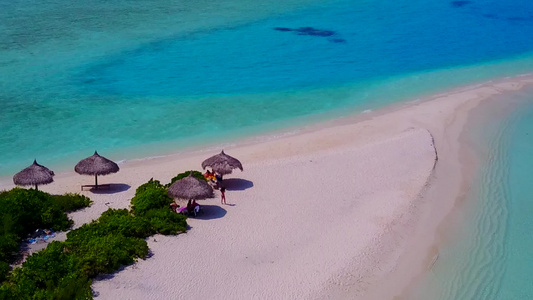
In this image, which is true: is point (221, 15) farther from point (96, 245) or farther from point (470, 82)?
point (96, 245)

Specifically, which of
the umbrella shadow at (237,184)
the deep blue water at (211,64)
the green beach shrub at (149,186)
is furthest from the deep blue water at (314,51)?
the green beach shrub at (149,186)

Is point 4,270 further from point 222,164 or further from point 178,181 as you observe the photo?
point 222,164

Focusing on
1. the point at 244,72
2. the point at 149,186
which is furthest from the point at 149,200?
the point at 244,72

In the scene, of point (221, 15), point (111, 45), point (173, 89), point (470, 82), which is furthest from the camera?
point (221, 15)

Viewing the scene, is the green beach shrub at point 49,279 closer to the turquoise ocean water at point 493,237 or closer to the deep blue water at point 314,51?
the turquoise ocean water at point 493,237

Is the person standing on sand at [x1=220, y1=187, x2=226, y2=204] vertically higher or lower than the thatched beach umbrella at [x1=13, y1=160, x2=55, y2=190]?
lower

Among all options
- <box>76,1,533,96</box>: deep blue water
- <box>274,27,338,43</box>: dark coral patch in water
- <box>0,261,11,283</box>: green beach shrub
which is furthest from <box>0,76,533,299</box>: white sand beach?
<box>274,27,338,43</box>: dark coral patch in water

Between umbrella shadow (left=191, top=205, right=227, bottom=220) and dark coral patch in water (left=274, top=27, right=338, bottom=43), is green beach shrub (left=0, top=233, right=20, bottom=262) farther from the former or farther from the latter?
dark coral patch in water (left=274, top=27, right=338, bottom=43)

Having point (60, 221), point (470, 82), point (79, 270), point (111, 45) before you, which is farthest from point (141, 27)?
point (79, 270)
